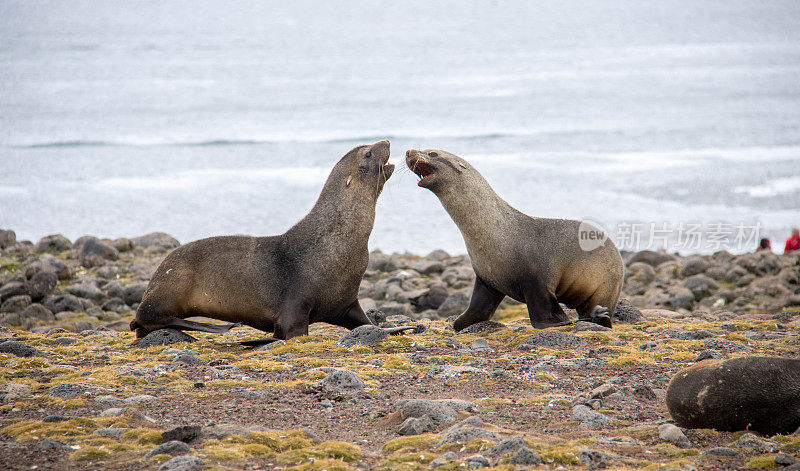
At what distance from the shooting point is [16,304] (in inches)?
489

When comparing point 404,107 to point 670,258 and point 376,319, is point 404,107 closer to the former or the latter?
point 670,258

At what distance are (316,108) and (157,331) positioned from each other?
43.0 metres

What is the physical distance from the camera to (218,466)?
464cm

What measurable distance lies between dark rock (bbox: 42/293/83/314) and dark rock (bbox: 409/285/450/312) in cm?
504

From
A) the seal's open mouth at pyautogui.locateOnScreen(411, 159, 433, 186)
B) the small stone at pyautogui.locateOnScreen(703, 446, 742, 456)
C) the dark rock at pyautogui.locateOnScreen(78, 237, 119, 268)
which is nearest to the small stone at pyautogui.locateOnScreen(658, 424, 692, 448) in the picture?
the small stone at pyautogui.locateOnScreen(703, 446, 742, 456)

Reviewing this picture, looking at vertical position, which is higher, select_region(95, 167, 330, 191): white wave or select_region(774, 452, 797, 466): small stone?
select_region(95, 167, 330, 191): white wave

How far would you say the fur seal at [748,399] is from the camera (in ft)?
17.6

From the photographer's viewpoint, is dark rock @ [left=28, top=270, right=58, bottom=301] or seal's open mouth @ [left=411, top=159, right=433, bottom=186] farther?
dark rock @ [left=28, top=270, right=58, bottom=301]

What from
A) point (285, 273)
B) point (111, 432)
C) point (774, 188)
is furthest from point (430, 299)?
point (774, 188)

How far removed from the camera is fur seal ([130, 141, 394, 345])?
8750 millimetres

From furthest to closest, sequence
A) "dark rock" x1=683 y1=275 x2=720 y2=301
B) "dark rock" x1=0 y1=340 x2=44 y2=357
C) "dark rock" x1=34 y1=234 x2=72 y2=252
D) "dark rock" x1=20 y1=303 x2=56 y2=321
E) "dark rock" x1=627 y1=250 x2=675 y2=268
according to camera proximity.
→ "dark rock" x1=34 y1=234 x2=72 y2=252, "dark rock" x1=627 y1=250 x2=675 y2=268, "dark rock" x1=683 y1=275 x2=720 y2=301, "dark rock" x1=20 y1=303 x2=56 y2=321, "dark rock" x1=0 y1=340 x2=44 y2=357

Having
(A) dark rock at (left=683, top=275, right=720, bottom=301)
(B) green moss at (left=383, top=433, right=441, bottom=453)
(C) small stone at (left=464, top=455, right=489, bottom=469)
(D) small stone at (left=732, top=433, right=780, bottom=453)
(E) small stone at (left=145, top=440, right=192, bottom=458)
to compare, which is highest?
(A) dark rock at (left=683, top=275, right=720, bottom=301)

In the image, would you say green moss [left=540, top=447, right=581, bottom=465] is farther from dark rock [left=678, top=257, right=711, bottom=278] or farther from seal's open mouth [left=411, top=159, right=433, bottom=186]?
dark rock [left=678, top=257, right=711, bottom=278]

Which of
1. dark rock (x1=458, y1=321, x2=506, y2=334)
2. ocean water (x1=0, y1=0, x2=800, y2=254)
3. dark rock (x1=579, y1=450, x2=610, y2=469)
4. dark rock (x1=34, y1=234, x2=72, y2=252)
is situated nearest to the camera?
dark rock (x1=579, y1=450, x2=610, y2=469)
